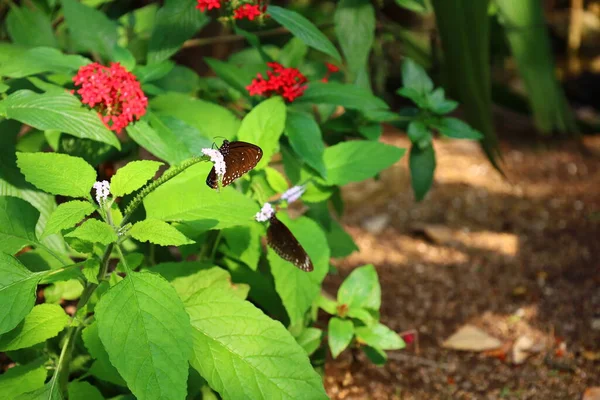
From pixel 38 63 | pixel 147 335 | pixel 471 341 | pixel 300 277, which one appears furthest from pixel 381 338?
pixel 38 63

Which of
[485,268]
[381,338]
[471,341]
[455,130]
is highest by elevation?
[455,130]

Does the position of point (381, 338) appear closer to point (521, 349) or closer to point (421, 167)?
point (421, 167)

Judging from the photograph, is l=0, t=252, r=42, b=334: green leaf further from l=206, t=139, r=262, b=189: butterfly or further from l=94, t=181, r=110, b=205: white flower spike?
l=206, t=139, r=262, b=189: butterfly

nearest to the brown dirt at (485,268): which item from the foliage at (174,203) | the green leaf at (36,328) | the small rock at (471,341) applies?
the small rock at (471,341)

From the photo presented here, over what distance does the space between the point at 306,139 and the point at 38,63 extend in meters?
0.54

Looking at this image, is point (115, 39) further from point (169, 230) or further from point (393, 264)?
point (393, 264)

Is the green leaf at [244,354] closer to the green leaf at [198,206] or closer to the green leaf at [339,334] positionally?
the green leaf at [198,206]

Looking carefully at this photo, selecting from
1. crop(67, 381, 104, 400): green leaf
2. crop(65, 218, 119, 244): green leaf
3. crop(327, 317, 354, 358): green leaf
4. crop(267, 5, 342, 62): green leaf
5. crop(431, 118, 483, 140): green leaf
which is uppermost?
crop(267, 5, 342, 62): green leaf

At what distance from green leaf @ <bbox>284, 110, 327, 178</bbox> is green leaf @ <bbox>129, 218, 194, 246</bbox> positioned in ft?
1.40

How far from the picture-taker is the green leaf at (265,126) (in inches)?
60.7

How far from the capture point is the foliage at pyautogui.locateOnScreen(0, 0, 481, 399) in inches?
46.2

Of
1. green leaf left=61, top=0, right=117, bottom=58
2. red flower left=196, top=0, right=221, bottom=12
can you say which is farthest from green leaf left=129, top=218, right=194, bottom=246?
green leaf left=61, top=0, right=117, bottom=58

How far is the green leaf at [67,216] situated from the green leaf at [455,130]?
904 millimetres

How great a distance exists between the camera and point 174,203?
4.31ft
